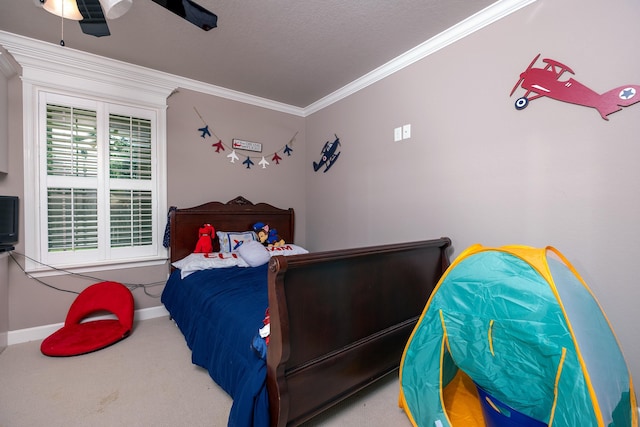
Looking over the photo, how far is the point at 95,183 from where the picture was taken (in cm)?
254

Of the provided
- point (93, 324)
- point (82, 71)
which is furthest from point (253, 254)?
point (82, 71)

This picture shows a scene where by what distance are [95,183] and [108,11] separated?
1926 mm

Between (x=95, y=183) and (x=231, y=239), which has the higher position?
(x=95, y=183)

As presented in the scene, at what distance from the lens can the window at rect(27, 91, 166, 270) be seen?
2.38m

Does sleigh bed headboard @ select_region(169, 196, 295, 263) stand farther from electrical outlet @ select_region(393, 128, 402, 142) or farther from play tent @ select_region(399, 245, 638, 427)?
play tent @ select_region(399, 245, 638, 427)

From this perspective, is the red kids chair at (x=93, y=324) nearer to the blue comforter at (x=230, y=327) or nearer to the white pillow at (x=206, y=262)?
the blue comforter at (x=230, y=327)

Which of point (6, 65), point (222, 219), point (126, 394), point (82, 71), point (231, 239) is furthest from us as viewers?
point (222, 219)

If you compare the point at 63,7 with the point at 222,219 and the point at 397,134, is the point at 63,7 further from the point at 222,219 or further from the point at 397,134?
the point at 397,134

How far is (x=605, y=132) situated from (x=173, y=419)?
110 inches

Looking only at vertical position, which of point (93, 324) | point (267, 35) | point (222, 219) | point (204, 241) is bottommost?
point (93, 324)

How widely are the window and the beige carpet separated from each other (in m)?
0.88

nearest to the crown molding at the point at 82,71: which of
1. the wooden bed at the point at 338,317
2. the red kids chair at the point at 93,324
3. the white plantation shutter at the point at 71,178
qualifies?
the white plantation shutter at the point at 71,178

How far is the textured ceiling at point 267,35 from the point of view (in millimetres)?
1863

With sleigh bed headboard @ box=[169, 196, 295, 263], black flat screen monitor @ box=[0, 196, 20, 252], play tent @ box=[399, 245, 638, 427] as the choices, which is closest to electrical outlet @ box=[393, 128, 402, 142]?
play tent @ box=[399, 245, 638, 427]
